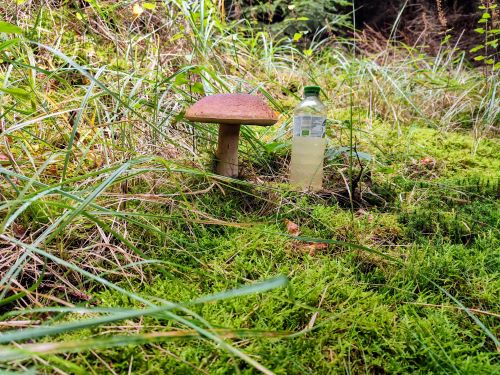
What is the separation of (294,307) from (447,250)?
1.87ft

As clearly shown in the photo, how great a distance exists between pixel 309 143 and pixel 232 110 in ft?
1.46

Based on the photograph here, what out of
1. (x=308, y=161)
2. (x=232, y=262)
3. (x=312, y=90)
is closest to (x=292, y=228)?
(x=232, y=262)

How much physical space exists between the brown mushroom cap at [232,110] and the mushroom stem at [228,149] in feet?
0.53

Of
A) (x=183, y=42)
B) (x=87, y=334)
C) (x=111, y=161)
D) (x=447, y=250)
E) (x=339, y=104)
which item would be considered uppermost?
(x=183, y=42)

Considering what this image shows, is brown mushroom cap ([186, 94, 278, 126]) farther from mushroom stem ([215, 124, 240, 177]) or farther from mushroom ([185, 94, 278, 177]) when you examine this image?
mushroom stem ([215, 124, 240, 177])

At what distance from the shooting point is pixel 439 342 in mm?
771

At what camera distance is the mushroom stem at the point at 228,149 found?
4.98ft

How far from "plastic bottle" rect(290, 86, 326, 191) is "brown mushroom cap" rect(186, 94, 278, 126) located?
27 centimetres

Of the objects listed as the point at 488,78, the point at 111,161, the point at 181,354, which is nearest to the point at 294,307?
the point at 181,354

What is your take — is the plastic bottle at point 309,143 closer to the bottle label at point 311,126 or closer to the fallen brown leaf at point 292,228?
the bottle label at point 311,126

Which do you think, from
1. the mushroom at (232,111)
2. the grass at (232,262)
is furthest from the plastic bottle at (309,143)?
the mushroom at (232,111)

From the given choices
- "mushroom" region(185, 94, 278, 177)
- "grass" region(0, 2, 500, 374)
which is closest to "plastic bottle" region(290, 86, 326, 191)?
"grass" region(0, 2, 500, 374)

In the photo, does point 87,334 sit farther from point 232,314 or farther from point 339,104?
point 339,104

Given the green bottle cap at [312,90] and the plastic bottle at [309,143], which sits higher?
the green bottle cap at [312,90]
